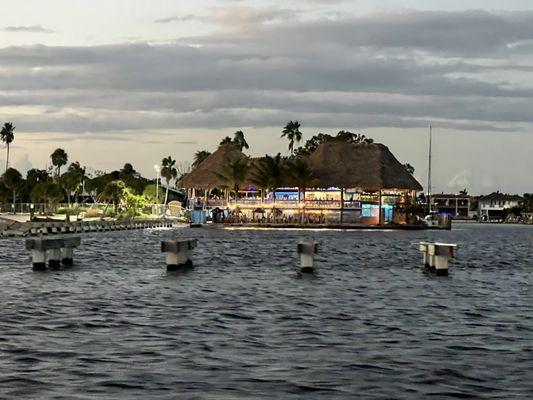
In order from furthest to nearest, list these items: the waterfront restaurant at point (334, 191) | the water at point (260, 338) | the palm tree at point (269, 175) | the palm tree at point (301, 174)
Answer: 1. the palm tree at point (269, 175)
2. the palm tree at point (301, 174)
3. the waterfront restaurant at point (334, 191)
4. the water at point (260, 338)

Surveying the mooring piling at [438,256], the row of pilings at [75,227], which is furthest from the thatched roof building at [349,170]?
the mooring piling at [438,256]

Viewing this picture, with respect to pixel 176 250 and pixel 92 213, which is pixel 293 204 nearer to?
pixel 92 213

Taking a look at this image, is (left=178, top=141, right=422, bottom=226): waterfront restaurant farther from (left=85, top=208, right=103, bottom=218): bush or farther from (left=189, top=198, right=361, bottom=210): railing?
(left=85, top=208, right=103, bottom=218): bush

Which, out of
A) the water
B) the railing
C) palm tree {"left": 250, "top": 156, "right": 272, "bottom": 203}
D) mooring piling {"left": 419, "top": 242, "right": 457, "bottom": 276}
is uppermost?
palm tree {"left": 250, "top": 156, "right": 272, "bottom": 203}

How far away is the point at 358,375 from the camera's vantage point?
58.7 feet

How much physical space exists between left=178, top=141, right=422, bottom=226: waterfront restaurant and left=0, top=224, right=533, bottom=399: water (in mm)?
143937

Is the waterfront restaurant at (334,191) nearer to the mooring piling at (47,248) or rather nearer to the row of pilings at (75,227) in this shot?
the row of pilings at (75,227)

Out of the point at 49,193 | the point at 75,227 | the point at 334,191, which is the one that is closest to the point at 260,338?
the point at 75,227

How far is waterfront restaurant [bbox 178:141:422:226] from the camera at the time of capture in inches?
7407

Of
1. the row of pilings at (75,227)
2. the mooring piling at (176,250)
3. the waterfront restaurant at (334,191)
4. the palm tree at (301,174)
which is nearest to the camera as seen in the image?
the mooring piling at (176,250)

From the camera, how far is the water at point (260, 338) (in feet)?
54.8

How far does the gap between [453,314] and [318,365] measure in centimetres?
1177

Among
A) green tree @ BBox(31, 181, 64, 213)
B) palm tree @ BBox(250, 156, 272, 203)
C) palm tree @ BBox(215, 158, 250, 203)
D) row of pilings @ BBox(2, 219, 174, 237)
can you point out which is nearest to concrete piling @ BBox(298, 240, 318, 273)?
row of pilings @ BBox(2, 219, 174, 237)

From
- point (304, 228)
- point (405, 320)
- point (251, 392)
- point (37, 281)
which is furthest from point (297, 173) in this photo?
point (251, 392)
